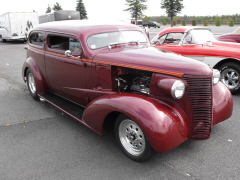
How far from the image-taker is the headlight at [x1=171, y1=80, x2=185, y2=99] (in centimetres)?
280

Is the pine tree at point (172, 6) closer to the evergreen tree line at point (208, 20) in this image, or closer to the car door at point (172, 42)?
the evergreen tree line at point (208, 20)

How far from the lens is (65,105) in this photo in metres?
4.41

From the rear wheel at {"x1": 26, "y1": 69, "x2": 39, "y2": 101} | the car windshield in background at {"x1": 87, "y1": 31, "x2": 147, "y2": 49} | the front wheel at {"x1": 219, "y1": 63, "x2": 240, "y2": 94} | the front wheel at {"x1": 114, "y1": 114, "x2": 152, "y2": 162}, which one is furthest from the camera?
the front wheel at {"x1": 219, "y1": 63, "x2": 240, "y2": 94}

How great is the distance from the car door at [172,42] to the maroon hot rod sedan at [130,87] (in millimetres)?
2263

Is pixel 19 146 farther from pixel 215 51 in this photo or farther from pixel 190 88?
pixel 215 51

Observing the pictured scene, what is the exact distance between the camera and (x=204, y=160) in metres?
3.09

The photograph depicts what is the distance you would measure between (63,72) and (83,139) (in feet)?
4.73

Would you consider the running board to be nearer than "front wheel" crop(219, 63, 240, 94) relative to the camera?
Yes

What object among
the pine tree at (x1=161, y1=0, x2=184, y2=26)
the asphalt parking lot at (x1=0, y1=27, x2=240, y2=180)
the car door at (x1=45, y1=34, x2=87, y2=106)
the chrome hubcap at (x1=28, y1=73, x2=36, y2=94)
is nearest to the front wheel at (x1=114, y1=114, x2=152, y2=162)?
the asphalt parking lot at (x1=0, y1=27, x2=240, y2=180)

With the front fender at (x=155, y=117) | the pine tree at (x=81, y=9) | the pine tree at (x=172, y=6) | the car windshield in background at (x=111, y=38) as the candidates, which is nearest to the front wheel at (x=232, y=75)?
the car windshield in background at (x=111, y=38)

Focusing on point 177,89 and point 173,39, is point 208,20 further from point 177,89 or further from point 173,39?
point 177,89

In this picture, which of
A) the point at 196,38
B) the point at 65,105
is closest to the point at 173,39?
the point at 196,38

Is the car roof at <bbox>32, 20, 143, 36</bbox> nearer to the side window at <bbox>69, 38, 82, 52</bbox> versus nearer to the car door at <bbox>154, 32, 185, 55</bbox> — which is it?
the side window at <bbox>69, 38, 82, 52</bbox>

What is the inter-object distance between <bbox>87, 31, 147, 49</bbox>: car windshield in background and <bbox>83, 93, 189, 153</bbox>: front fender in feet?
3.83
